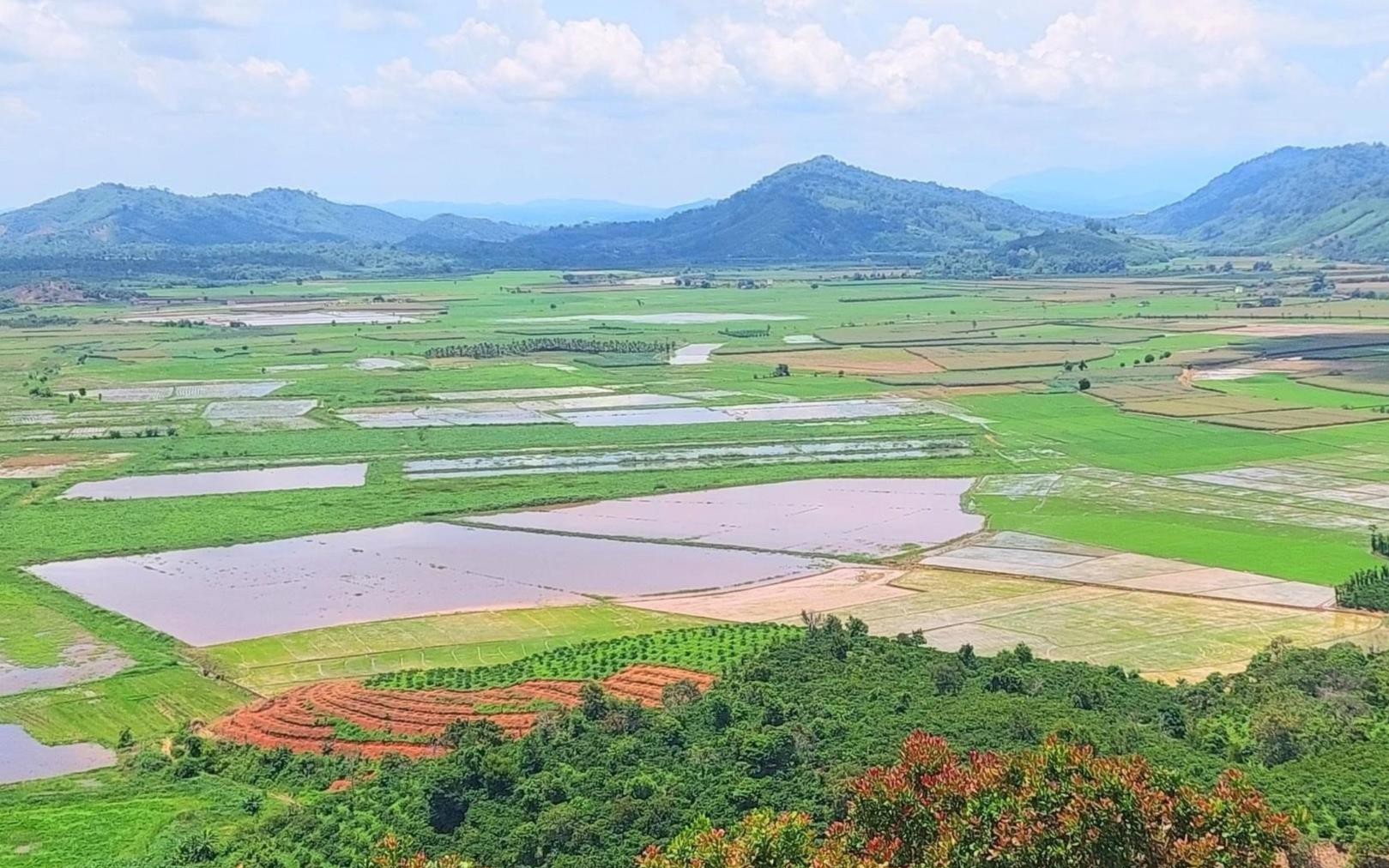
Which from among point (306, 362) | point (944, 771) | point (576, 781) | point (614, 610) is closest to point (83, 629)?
point (614, 610)

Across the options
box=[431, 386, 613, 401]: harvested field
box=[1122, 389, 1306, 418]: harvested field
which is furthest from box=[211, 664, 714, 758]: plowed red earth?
box=[431, 386, 613, 401]: harvested field

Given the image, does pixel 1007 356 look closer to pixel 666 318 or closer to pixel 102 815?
pixel 666 318

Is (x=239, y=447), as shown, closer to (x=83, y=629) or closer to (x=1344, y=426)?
(x=83, y=629)

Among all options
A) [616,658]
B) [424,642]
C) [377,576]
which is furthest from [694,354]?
[616,658]

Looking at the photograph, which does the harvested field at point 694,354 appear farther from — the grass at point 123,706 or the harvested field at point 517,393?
the grass at point 123,706

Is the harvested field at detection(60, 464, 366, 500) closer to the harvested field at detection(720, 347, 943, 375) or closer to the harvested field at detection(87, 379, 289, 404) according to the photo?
the harvested field at detection(87, 379, 289, 404)

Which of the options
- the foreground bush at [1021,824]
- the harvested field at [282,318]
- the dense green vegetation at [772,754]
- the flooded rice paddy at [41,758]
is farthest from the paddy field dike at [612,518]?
the harvested field at [282,318]
